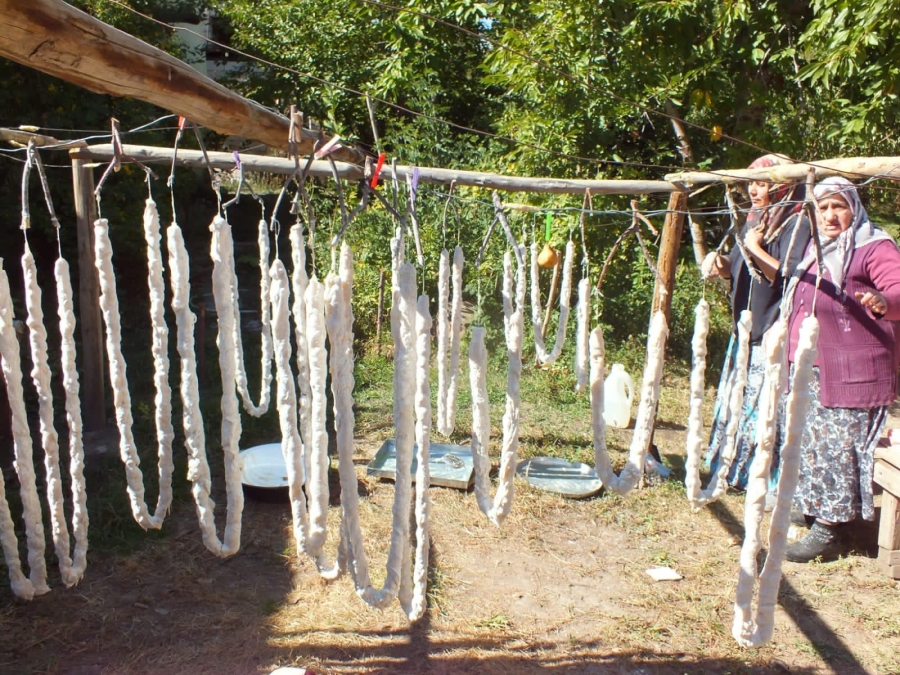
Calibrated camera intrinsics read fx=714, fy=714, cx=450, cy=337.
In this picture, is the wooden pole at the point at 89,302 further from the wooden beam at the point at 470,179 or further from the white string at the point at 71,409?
the white string at the point at 71,409

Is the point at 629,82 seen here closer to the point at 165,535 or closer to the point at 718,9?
the point at 718,9

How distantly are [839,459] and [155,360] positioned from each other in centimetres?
292

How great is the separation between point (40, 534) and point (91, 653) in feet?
2.17

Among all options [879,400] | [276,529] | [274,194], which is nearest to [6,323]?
[276,529]

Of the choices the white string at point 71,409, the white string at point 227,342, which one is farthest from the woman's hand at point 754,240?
the white string at point 71,409

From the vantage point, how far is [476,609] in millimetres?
3045

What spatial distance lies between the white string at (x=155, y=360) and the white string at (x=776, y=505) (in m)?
1.64

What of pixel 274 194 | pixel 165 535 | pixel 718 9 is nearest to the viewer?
pixel 165 535

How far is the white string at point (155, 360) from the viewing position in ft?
6.61

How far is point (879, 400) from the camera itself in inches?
123

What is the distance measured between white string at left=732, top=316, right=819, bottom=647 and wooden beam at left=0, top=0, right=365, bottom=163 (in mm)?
1421

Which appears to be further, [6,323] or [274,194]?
[274,194]

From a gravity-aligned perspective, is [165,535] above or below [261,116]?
below

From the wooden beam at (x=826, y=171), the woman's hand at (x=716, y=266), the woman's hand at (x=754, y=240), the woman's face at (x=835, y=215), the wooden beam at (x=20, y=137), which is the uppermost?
the wooden beam at (x=20, y=137)
